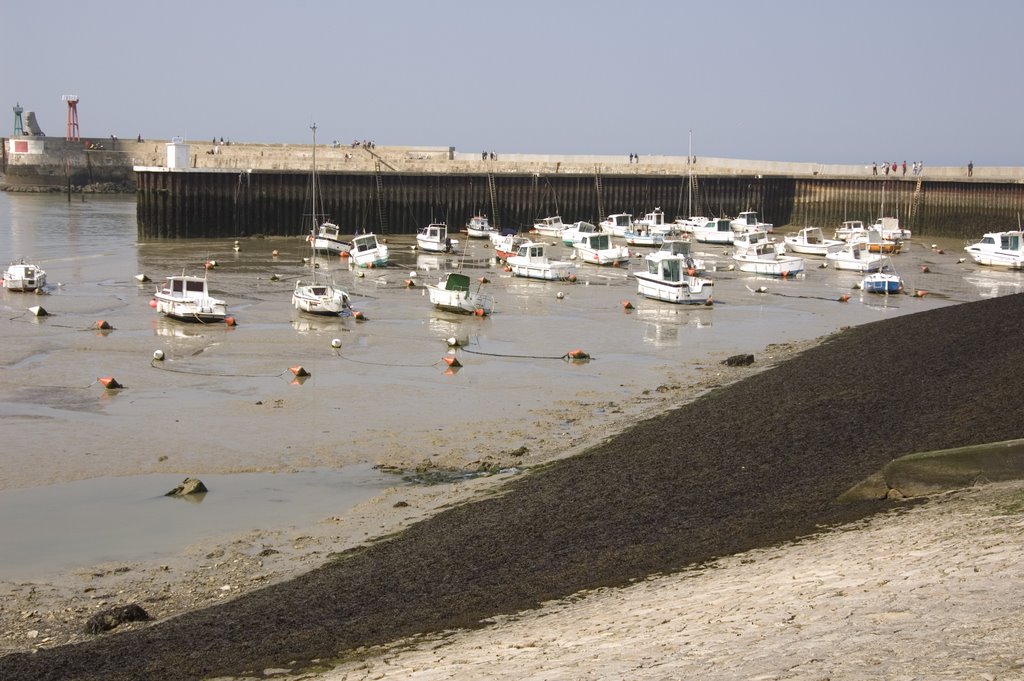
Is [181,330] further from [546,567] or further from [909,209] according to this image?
[909,209]

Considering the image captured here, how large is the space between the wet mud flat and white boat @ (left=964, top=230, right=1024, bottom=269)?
40.5m

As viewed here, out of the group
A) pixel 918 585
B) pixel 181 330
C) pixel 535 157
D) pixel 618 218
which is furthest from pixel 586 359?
pixel 535 157

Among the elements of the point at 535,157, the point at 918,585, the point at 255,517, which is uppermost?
the point at 535,157

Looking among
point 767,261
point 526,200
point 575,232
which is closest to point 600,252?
point 767,261

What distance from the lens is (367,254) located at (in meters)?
59.3

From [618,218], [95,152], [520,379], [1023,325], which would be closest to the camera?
[1023,325]

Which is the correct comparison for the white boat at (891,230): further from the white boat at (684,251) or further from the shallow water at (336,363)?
the white boat at (684,251)

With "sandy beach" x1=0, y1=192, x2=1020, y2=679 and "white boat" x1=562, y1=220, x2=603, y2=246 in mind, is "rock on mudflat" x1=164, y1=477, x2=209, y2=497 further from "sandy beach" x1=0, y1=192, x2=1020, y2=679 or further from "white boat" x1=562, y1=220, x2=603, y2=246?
"white boat" x1=562, y1=220, x2=603, y2=246

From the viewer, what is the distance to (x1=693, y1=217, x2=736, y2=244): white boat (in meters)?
79.4

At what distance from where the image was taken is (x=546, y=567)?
1519 cm

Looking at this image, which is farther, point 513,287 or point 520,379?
point 513,287

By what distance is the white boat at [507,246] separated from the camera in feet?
210

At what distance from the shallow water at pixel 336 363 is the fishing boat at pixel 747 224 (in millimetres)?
20677

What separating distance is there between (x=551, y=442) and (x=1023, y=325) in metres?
12.6
